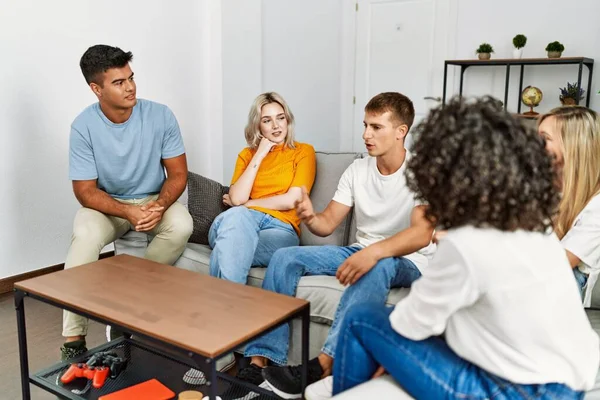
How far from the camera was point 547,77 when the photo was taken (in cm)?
439

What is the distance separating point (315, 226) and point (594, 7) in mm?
3107

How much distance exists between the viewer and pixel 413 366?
1.33m

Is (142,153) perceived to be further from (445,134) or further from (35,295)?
(445,134)

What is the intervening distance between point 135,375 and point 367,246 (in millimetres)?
929

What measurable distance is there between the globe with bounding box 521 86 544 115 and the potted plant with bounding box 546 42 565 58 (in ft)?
0.84

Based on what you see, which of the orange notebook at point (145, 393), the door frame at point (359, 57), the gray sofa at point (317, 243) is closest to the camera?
the orange notebook at point (145, 393)

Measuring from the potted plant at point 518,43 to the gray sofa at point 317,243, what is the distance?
216 centimetres

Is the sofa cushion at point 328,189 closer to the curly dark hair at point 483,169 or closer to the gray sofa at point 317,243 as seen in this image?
the gray sofa at point 317,243

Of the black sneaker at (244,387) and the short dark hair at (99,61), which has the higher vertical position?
the short dark hair at (99,61)

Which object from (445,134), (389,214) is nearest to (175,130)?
(389,214)

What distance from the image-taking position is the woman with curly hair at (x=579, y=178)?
1.76m

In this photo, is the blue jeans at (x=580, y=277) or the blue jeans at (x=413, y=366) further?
the blue jeans at (x=580, y=277)

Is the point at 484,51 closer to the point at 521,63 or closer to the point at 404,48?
the point at 521,63

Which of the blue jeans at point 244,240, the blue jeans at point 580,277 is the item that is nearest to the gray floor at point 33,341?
the blue jeans at point 244,240
